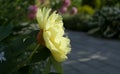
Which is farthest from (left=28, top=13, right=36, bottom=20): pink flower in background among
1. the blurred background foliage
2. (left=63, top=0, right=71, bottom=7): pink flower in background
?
(left=63, top=0, right=71, bottom=7): pink flower in background

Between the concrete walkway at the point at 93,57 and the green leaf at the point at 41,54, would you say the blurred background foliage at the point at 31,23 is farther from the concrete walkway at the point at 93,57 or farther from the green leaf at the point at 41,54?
the concrete walkway at the point at 93,57

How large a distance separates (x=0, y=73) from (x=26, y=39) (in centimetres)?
Result: 23

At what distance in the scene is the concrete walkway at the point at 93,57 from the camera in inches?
236

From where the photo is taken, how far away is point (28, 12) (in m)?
5.23

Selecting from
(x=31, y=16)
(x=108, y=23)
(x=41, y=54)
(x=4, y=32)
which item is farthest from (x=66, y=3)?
(x=108, y=23)

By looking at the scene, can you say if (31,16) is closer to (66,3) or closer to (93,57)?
(66,3)

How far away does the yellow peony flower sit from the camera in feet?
6.14

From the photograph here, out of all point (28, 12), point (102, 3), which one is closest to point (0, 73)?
point (28, 12)

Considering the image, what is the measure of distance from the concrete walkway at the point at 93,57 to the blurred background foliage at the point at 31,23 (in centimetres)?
85

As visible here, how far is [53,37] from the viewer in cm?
189

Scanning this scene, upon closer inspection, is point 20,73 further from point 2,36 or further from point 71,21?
point 71,21

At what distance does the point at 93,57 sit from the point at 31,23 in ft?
7.26

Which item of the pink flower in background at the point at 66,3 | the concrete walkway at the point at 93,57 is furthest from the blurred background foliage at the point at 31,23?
the concrete walkway at the point at 93,57

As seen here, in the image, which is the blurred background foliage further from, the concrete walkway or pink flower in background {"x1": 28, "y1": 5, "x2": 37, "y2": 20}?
the concrete walkway
